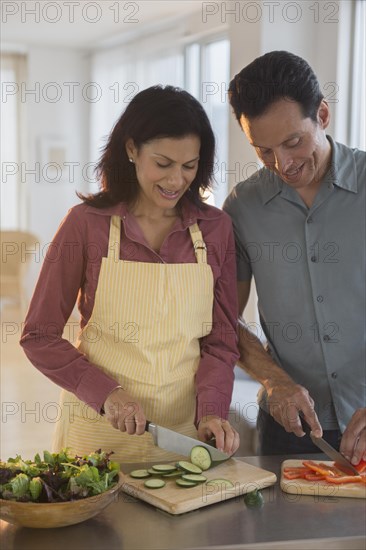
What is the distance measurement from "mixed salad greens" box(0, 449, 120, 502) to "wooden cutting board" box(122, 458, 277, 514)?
69mm

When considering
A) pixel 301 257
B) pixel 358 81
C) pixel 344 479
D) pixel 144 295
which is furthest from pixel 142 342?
pixel 358 81

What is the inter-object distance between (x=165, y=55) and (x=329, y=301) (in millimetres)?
5787

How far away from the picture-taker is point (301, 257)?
7.04 ft

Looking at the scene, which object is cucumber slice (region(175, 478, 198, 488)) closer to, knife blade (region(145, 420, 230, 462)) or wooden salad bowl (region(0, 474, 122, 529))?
knife blade (region(145, 420, 230, 462))

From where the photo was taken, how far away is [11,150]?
371 inches

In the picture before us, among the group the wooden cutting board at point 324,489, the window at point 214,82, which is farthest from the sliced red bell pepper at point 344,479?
the window at point 214,82

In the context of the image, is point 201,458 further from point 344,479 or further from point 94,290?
point 94,290

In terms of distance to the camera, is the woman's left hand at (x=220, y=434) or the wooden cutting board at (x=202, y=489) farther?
the woman's left hand at (x=220, y=434)

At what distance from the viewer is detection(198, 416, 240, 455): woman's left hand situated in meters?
1.91

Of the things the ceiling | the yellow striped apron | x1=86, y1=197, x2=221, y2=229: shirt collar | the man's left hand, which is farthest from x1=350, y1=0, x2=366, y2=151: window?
the man's left hand

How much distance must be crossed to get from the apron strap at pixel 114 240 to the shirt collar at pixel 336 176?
428 millimetres

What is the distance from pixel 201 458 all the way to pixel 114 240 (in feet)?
1.91

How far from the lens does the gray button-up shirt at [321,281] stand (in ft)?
6.91

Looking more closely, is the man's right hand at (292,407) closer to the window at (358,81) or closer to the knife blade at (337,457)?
the knife blade at (337,457)
